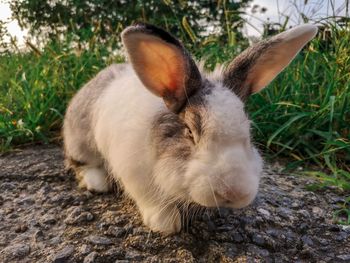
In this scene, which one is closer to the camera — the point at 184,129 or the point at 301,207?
the point at 184,129

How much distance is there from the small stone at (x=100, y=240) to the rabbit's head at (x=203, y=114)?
1.58 ft

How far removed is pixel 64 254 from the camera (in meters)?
2.81

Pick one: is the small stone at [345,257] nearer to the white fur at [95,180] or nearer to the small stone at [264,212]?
the small stone at [264,212]

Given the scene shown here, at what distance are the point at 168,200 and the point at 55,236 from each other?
743mm

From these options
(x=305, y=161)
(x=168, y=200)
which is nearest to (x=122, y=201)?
(x=168, y=200)

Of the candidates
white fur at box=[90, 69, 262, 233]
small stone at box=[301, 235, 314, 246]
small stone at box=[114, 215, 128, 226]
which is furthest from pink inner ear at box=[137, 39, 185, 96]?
small stone at box=[301, 235, 314, 246]

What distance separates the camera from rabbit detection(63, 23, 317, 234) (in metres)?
2.42

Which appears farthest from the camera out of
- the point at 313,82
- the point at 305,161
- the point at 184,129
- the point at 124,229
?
the point at 313,82

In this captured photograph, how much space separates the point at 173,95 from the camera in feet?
8.94

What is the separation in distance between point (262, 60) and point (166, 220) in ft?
3.35

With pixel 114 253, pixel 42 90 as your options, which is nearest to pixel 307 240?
pixel 114 253

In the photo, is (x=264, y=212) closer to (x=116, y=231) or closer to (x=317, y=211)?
(x=317, y=211)

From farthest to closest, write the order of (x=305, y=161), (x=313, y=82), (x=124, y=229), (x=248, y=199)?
1. (x=313, y=82)
2. (x=305, y=161)
3. (x=124, y=229)
4. (x=248, y=199)

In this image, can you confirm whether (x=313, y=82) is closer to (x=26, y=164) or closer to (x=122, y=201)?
(x=122, y=201)
